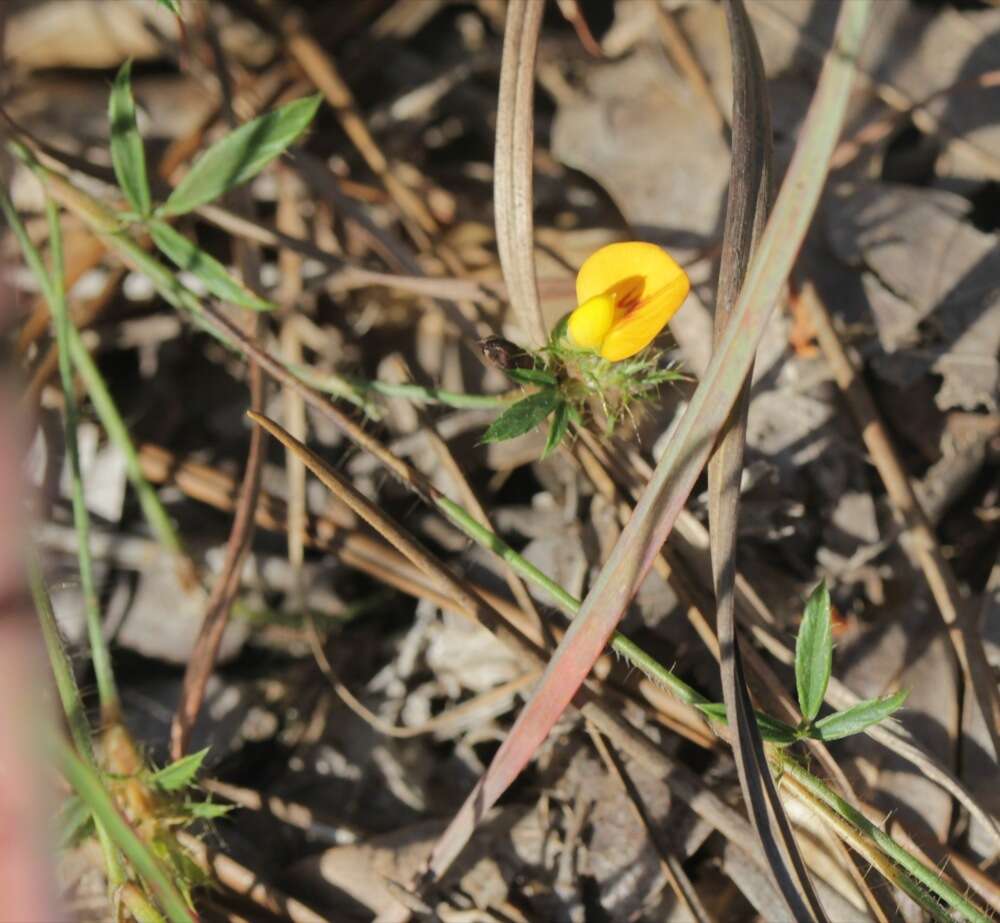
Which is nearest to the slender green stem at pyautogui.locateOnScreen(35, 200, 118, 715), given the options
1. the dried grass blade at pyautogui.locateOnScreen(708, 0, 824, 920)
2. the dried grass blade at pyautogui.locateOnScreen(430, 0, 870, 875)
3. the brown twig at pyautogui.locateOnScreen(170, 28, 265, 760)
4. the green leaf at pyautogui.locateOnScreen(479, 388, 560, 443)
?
the brown twig at pyautogui.locateOnScreen(170, 28, 265, 760)

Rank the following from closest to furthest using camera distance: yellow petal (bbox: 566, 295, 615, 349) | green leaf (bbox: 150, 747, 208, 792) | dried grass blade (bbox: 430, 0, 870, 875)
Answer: dried grass blade (bbox: 430, 0, 870, 875) < yellow petal (bbox: 566, 295, 615, 349) < green leaf (bbox: 150, 747, 208, 792)

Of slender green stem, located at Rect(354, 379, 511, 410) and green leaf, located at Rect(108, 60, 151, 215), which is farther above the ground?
green leaf, located at Rect(108, 60, 151, 215)

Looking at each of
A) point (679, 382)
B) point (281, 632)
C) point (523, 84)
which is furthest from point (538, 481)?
point (523, 84)

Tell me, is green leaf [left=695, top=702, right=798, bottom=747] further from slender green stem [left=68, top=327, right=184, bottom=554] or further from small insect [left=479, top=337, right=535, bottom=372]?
slender green stem [left=68, top=327, right=184, bottom=554]

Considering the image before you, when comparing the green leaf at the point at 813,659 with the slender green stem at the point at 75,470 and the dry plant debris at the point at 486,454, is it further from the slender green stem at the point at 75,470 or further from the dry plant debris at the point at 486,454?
the slender green stem at the point at 75,470

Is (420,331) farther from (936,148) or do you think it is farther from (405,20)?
(936,148)

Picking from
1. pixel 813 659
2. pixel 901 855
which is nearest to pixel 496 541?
pixel 813 659
